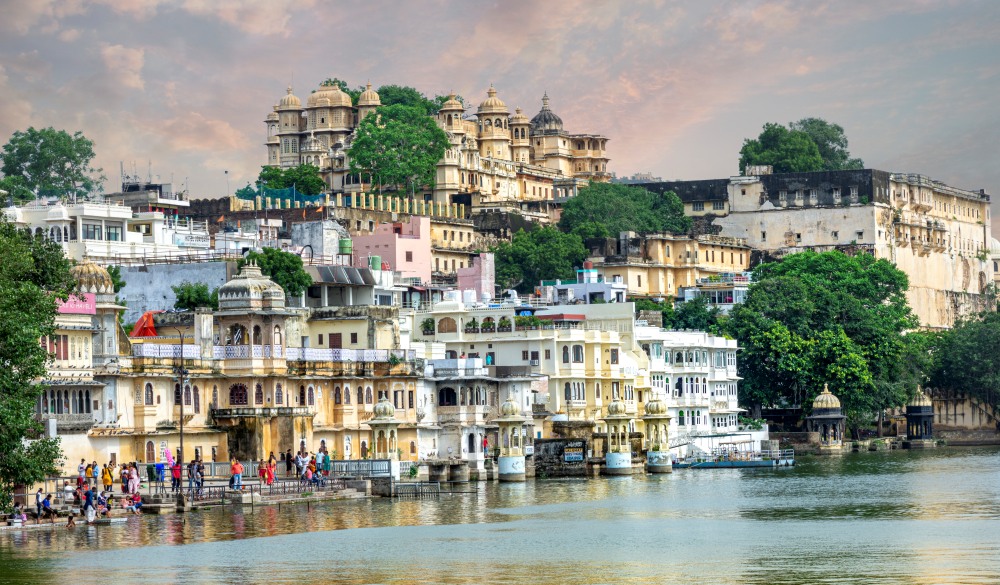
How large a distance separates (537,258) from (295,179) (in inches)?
740

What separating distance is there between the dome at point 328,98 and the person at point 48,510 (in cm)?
9959

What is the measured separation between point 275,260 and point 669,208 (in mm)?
63970

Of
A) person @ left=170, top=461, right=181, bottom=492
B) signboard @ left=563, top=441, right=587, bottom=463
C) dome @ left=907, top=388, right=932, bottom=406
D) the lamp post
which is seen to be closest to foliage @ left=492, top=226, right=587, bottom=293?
dome @ left=907, top=388, right=932, bottom=406

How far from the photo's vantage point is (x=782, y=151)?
166 m

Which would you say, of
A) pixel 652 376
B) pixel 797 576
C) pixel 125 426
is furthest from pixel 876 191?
pixel 797 576

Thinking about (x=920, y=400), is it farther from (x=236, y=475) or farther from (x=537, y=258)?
(x=236, y=475)

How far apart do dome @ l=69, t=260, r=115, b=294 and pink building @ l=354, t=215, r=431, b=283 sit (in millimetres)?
43625

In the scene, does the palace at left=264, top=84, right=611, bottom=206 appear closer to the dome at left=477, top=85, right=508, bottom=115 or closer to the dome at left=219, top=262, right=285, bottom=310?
the dome at left=477, top=85, right=508, bottom=115

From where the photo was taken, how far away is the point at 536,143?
170m

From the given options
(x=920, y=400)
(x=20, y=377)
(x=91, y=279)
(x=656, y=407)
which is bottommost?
(x=920, y=400)

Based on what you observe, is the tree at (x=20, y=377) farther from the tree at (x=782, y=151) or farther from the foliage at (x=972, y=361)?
the tree at (x=782, y=151)

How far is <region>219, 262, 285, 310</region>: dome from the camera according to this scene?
254 feet

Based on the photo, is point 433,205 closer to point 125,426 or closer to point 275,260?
point 275,260

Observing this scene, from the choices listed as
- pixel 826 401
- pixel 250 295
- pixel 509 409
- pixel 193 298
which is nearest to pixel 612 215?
pixel 826 401
